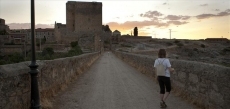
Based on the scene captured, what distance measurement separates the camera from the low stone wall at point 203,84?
217 inches

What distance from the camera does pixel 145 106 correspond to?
23.2 ft

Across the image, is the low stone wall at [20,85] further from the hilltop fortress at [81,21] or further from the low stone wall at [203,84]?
the hilltop fortress at [81,21]

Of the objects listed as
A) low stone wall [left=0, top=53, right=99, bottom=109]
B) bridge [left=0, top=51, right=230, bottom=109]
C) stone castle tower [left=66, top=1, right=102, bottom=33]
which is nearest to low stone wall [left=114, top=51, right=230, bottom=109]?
bridge [left=0, top=51, right=230, bottom=109]

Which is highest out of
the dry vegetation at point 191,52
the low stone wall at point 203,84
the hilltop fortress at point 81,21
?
the hilltop fortress at point 81,21

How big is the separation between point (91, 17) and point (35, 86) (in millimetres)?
81902

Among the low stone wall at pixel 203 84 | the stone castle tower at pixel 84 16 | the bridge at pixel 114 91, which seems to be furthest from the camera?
the stone castle tower at pixel 84 16

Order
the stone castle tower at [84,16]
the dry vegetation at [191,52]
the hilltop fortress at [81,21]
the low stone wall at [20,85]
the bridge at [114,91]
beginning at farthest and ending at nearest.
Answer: the stone castle tower at [84,16] → the hilltop fortress at [81,21] → the dry vegetation at [191,52] → the bridge at [114,91] → the low stone wall at [20,85]

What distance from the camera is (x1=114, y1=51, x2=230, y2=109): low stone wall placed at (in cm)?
550

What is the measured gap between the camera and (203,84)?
256 inches

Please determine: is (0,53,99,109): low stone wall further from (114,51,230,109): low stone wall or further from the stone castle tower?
the stone castle tower

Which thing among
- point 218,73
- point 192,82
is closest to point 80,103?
point 192,82

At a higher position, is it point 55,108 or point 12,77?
point 12,77

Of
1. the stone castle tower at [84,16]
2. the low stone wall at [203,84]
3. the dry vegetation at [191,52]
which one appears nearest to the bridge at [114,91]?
the low stone wall at [203,84]

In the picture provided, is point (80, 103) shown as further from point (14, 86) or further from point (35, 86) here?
point (14, 86)
